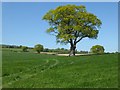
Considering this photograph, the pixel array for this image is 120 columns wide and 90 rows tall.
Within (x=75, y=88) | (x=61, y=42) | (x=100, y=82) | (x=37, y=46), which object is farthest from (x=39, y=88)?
(x=37, y=46)

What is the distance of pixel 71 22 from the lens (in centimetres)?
10025

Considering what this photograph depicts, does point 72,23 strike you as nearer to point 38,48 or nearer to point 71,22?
point 71,22

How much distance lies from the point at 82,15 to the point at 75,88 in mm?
82759

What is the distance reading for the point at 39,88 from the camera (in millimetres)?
18547

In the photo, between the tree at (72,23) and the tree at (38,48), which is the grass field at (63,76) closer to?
the tree at (72,23)

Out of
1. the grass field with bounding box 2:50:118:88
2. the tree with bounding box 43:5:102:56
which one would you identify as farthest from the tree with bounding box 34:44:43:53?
the grass field with bounding box 2:50:118:88

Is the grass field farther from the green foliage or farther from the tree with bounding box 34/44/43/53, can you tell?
the tree with bounding box 34/44/43/53

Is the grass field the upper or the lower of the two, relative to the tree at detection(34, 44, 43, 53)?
lower

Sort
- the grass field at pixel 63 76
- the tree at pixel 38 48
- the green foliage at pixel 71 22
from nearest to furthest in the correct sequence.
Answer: the grass field at pixel 63 76 → the green foliage at pixel 71 22 → the tree at pixel 38 48

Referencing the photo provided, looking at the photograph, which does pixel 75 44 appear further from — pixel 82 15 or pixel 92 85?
pixel 92 85

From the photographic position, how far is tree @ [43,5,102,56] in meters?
98.4

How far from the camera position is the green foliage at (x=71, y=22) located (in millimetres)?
98312

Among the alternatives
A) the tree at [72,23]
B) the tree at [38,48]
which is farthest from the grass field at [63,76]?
the tree at [38,48]

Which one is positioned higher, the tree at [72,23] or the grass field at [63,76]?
the tree at [72,23]
